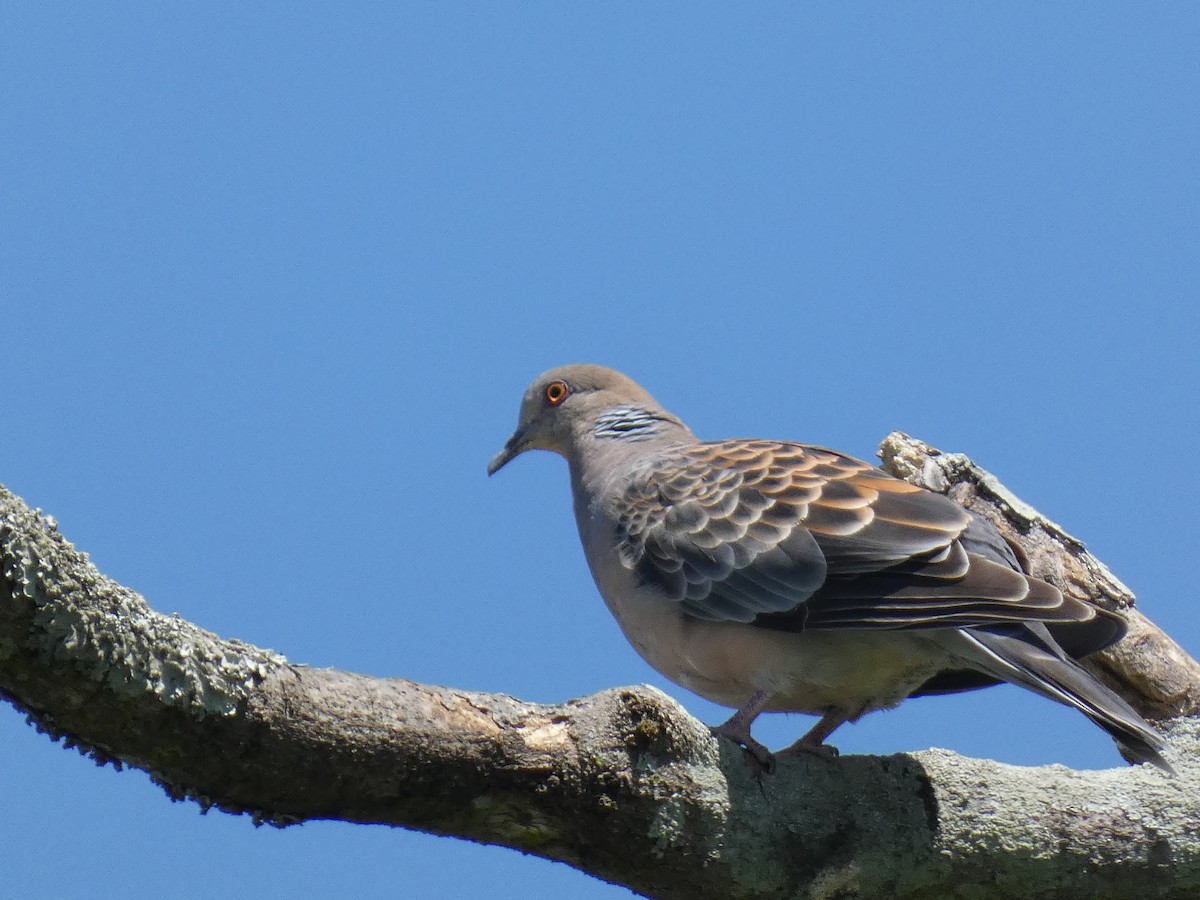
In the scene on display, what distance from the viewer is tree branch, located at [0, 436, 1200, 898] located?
2502 millimetres

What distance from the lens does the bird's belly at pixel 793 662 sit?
3.91 meters

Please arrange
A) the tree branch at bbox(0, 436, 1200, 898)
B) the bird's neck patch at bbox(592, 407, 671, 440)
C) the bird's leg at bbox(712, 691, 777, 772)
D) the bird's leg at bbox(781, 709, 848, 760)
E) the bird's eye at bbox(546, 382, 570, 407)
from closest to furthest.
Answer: the tree branch at bbox(0, 436, 1200, 898), the bird's leg at bbox(712, 691, 777, 772), the bird's leg at bbox(781, 709, 848, 760), the bird's neck patch at bbox(592, 407, 671, 440), the bird's eye at bbox(546, 382, 570, 407)

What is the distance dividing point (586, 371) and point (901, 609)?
259 centimetres

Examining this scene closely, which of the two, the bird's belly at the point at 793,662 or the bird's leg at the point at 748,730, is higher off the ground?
the bird's belly at the point at 793,662

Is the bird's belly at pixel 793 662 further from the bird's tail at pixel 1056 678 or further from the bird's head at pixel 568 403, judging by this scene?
the bird's head at pixel 568 403

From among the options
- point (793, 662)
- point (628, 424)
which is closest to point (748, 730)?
point (793, 662)

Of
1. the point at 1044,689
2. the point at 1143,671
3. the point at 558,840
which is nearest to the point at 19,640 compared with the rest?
the point at 558,840

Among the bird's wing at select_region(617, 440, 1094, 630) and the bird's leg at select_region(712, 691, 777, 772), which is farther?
the bird's wing at select_region(617, 440, 1094, 630)

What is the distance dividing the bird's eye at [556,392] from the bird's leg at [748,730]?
2310 mm

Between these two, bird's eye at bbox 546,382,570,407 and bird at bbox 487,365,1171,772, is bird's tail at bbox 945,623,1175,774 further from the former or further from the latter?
bird's eye at bbox 546,382,570,407

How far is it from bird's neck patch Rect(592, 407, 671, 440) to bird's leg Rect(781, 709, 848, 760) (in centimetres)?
172

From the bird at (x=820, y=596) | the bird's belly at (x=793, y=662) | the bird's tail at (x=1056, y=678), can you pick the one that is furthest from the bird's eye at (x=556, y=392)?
the bird's tail at (x=1056, y=678)

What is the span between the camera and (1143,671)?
4570mm

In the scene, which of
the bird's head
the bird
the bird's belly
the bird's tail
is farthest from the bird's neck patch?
the bird's tail
